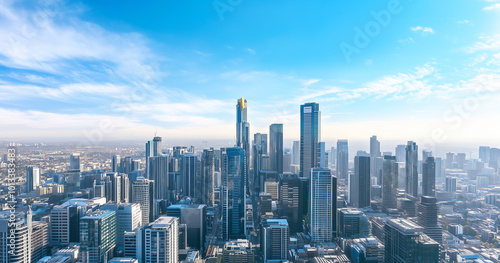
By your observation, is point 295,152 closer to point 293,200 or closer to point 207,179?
point 207,179

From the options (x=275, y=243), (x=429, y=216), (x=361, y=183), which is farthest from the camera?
(x=361, y=183)

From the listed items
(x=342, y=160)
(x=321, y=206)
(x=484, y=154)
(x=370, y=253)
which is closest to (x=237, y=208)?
(x=321, y=206)

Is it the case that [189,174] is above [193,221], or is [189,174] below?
above

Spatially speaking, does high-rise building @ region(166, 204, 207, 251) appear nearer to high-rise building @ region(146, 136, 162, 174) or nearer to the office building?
the office building

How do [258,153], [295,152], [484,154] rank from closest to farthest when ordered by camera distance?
[484,154], [258,153], [295,152]

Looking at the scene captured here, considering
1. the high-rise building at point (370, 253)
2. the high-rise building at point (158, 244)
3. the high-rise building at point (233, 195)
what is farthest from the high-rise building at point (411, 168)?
the high-rise building at point (158, 244)

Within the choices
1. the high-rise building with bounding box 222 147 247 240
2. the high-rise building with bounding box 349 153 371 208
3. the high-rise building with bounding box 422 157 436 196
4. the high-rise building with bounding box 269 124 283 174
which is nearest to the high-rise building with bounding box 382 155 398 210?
the high-rise building with bounding box 349 153 371 208

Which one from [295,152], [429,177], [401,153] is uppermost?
[401,153]
